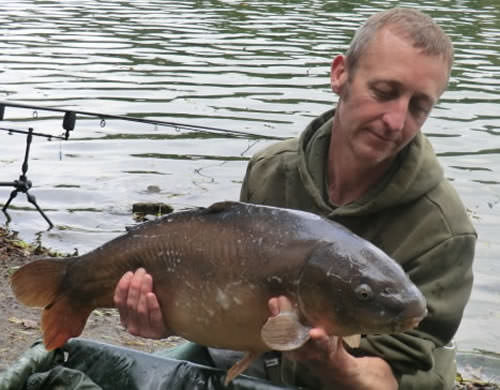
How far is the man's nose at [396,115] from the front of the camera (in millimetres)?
2715

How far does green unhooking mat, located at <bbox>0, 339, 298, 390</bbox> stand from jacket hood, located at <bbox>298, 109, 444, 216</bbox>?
0.58 meters

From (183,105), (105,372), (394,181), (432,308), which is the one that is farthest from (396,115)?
(183,105)

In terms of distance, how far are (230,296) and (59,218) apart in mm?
4521

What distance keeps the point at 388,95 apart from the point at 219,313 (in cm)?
80

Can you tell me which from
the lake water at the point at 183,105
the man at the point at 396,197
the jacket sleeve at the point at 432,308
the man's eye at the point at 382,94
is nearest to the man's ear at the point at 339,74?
the man at the point at 396,197

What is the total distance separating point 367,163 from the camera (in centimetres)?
287

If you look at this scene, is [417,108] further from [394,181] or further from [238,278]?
[238,278]

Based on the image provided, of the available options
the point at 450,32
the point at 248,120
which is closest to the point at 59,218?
the point at 248,120

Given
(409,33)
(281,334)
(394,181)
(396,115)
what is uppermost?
(409,33)

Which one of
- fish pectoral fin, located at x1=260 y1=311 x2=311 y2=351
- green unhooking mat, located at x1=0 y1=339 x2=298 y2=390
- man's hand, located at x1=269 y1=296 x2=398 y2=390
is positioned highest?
fish pectoral fin, located at x1=260 y1=311 x2=311 y2=351

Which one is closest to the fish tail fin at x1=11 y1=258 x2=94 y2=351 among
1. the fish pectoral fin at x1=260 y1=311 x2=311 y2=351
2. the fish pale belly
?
the fish pale belly

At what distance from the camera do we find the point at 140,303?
8.43 feet

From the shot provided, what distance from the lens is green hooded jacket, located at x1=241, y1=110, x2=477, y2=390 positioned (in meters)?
2.78

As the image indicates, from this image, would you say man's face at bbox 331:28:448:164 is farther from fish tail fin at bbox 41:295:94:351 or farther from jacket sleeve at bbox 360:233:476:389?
fish tail fin at bbox 41:295:94:351
